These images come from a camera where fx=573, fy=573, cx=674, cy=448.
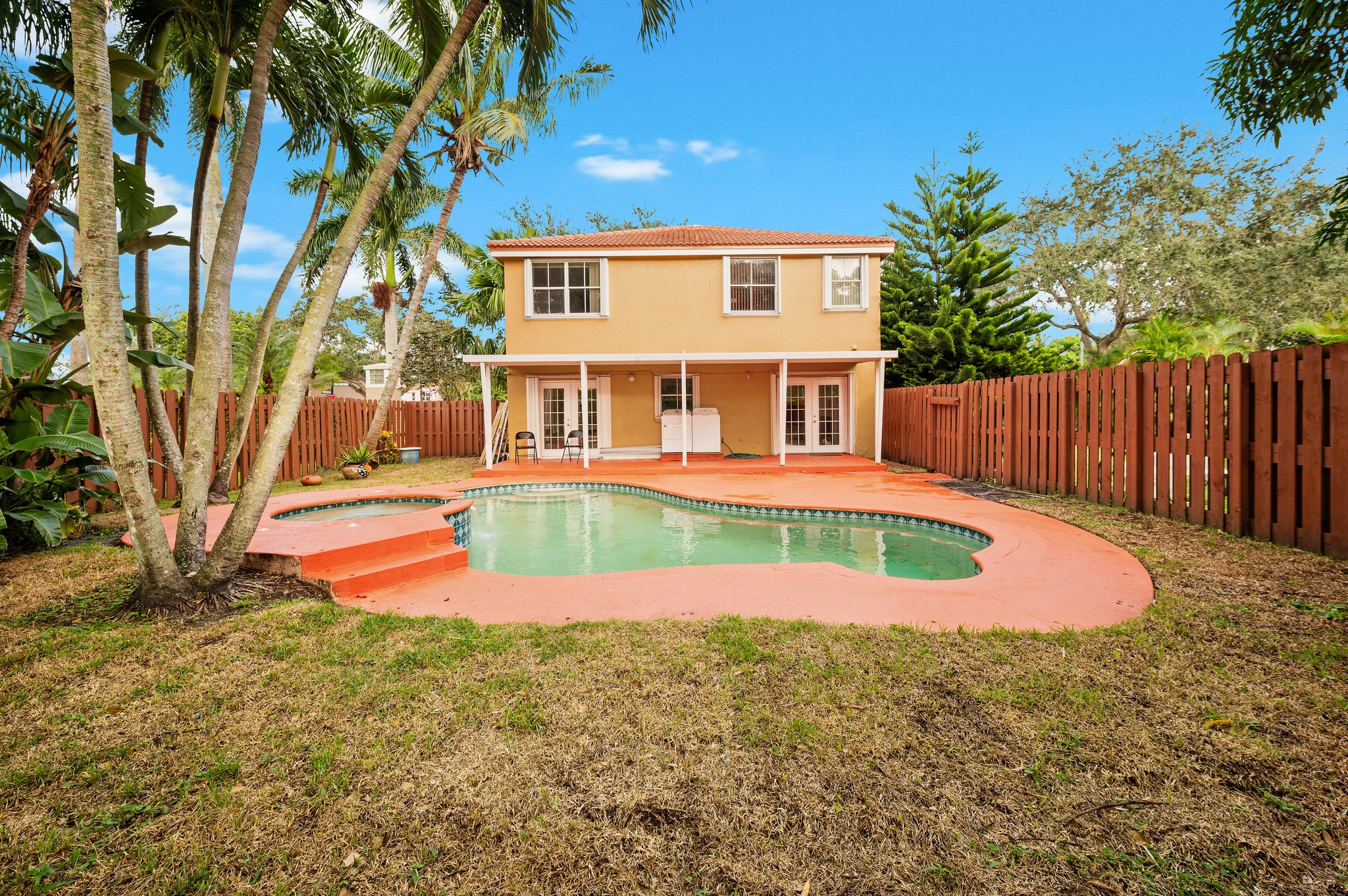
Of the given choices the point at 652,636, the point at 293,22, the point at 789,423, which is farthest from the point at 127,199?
the point at 789,423

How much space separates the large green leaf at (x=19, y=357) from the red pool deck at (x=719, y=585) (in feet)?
6.62

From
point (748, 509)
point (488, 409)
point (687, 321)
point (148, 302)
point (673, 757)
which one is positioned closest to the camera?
point (673, 757)

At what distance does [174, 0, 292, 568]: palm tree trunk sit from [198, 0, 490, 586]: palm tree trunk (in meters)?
0.17

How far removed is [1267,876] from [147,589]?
531 centimetres

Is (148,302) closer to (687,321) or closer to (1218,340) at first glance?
(687,321)

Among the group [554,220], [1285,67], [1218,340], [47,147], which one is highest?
[554,220]

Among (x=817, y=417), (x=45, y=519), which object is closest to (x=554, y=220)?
(x=817, y=417)

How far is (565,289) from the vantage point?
1381 cm

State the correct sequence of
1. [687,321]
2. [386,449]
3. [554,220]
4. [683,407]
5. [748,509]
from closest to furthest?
[748,509]
[683,407]
[687,321]
[386,449]
[554,220]

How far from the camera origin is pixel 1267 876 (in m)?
1.58

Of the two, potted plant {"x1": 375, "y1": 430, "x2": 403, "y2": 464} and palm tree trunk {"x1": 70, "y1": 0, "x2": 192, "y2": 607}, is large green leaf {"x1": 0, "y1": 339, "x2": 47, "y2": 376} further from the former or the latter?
potted plant {"x1": 375, "y1": 430, "x2": 403, "y2": 464}

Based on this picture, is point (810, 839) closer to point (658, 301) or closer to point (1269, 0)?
point (1269, 0)

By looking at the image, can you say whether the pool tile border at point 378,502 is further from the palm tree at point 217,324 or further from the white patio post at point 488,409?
the white patio post at point 488,409

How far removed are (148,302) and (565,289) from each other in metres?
8.42
